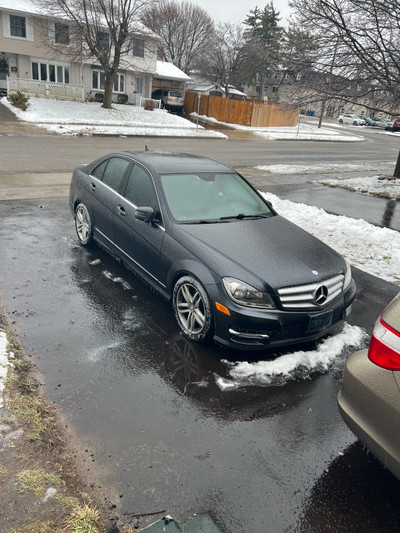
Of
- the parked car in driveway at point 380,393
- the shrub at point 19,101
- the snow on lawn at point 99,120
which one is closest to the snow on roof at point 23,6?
the snow on lawn at point 99,120

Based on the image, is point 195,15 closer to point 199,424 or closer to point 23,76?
point 23,76

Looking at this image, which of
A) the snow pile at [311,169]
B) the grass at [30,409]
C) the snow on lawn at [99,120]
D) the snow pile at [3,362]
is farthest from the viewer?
the snow on lawn at [99,120]

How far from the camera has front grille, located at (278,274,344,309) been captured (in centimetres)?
389

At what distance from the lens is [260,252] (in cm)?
430

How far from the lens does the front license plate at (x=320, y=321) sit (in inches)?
156

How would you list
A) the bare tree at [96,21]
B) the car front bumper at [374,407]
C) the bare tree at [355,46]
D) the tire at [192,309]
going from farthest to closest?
1. the bare tree at [96,21]
2. the bare tree at [355,46]
3. the tire at [192,309]
4. the car front bumper at [374,407]

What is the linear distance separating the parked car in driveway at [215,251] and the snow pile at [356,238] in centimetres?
252

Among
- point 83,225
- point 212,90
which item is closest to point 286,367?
point 83,225

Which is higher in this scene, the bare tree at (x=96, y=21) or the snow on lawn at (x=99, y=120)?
the bare tree at (x=96, y=21)

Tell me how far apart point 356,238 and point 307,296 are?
186 inches

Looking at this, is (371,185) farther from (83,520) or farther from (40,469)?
(83,520)

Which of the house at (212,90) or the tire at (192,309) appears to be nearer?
the tire at (192,309)

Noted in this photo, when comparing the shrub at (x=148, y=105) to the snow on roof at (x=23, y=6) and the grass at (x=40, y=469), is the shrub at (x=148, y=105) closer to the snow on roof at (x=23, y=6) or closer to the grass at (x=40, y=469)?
the snow on roof at (x=23, y=6)

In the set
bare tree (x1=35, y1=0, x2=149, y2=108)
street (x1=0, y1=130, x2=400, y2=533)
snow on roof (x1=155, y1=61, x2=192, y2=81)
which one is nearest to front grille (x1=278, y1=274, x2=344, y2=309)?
street (x1=0, y1=130, x2=400, y2=533)
